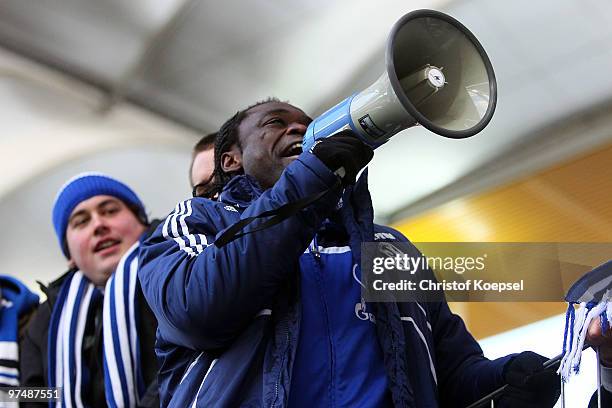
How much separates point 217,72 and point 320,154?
1.86 m

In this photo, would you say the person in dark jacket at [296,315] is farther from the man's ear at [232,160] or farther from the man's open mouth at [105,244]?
the man's open mouth at [105,244]

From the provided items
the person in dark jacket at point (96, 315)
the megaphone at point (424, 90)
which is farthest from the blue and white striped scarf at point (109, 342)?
the megaphone at point (424, 90)

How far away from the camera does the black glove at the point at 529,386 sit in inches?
61.2

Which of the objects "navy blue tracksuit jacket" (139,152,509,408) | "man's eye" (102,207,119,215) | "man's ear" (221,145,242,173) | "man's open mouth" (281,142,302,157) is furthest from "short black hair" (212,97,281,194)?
Answer: "man's eye" (102,207,119,215)

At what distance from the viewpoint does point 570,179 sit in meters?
2.02

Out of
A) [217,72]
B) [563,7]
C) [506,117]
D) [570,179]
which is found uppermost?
[217,72]

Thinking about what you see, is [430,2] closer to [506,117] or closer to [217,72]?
[506,117]

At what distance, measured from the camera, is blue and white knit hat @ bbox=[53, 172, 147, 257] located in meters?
2.65

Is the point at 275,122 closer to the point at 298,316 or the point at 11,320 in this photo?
the point at 298,316

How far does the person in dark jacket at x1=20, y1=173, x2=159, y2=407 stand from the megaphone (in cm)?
84

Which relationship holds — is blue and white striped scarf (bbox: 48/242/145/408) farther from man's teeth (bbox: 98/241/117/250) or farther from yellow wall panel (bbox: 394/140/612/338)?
yellow wall panel (bbox: 394/140/612/338)

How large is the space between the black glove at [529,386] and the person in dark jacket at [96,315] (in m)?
0.83

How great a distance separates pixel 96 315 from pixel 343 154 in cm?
118

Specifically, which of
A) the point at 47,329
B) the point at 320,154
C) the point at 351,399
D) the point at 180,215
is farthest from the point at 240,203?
the point at 47,329
